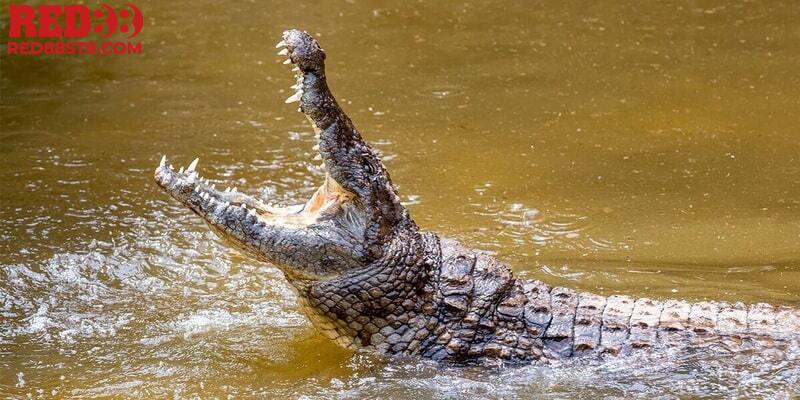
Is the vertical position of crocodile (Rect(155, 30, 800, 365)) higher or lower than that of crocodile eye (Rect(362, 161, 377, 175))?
lower

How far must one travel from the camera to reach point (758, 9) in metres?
11.5

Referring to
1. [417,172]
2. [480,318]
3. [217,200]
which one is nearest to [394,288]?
[480,318]

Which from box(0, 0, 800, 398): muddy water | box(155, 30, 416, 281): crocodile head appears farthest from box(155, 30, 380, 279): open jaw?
box(0, 0, 800, 398): muddy water

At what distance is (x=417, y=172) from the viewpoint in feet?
26.3

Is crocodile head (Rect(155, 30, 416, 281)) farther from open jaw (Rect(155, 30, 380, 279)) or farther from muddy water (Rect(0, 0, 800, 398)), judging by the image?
muddy water (Rect(0, 0, 800, 398))

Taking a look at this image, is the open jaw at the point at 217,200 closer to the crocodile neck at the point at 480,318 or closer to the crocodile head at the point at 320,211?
the crocodile head at the point at 320,211

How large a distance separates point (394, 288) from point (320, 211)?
0.50 metres

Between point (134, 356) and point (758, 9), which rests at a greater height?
point (758, 9)

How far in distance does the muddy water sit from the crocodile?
0.36ft

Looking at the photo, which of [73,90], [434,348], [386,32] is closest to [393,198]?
[434,348]

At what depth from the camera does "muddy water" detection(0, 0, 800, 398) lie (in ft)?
17.8

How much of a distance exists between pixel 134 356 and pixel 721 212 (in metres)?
3.94

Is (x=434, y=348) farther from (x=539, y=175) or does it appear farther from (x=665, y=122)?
(x=665, y=122)

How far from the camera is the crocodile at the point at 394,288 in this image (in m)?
5.09
